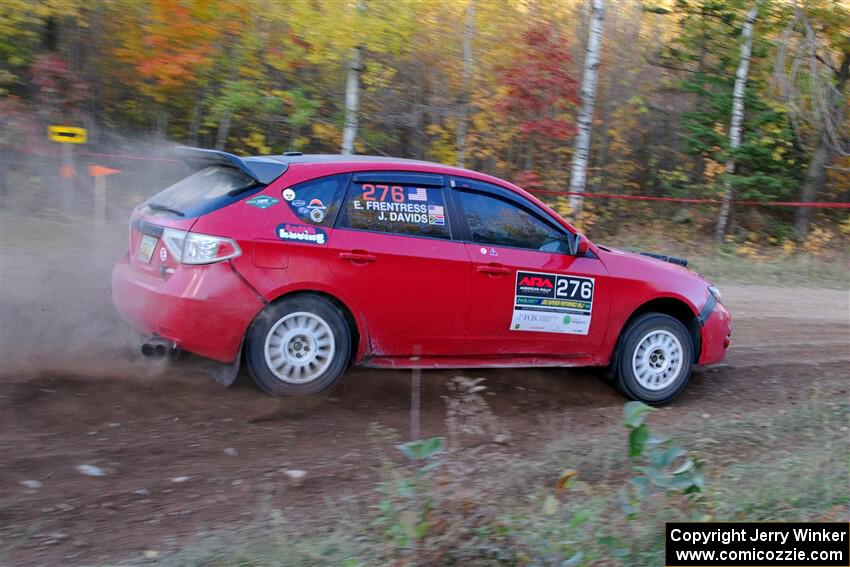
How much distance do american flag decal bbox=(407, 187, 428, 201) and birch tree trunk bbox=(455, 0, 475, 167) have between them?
35.3 ft

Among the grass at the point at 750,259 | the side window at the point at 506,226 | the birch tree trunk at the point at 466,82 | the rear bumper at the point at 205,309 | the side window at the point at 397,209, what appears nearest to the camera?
the rear bumper at the point at 205,309

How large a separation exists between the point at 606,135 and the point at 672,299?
40.9ft

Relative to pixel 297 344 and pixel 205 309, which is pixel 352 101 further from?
pixel 205 309

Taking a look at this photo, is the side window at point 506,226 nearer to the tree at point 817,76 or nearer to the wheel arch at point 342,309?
the wheel arch at point 342,309

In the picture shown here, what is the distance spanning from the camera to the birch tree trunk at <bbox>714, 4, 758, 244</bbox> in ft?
55.4

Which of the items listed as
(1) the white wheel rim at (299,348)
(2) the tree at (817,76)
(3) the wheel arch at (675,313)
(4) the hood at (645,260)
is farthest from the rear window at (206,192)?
(2) the tree at (817,76)

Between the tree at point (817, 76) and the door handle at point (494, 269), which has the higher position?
the tree at point (817, 76)

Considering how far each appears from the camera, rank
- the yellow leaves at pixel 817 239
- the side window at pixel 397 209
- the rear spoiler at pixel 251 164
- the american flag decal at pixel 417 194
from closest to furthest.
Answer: the rear spoiler at pixel 251 164, the side window at pixel 397 209, the american flag decal at pixel 417 194, the yellow leaves at pixel 817 239

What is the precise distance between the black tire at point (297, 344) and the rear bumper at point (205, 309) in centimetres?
10

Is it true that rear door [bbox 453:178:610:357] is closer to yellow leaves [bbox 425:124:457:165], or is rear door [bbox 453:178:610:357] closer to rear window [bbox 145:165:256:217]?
rear window [bbox 145:165:256:217]

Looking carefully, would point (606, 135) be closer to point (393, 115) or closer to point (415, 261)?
point (393, 115)

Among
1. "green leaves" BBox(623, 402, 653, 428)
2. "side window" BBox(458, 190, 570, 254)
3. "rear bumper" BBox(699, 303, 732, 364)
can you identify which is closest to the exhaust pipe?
"side window" BBox(458, 190, 570, 254)

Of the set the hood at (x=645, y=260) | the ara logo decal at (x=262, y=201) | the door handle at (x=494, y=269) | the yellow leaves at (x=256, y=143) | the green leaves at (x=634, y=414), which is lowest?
the green leaves at (x=634, y=414)

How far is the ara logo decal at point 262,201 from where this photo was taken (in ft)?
19.1
